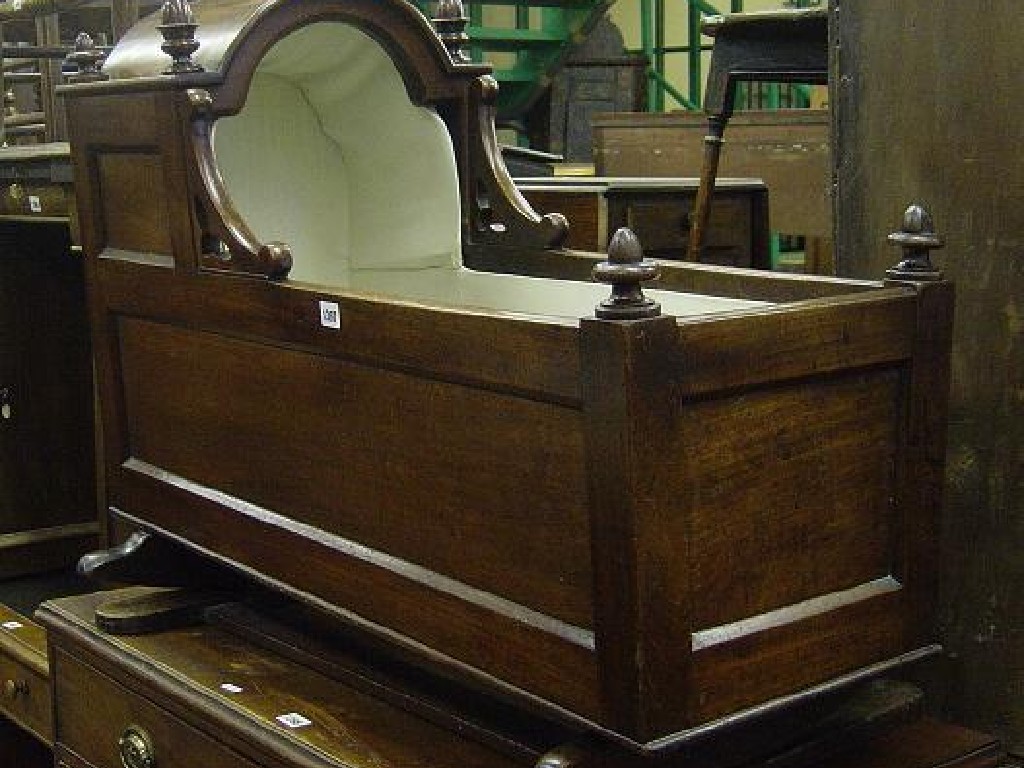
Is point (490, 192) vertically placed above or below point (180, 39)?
below

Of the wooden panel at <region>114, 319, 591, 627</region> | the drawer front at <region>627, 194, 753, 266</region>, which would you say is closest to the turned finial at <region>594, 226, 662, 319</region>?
the wooden panel at <region>114, 319, 591, 627</region>

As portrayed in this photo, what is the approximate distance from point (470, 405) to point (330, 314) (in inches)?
9.7

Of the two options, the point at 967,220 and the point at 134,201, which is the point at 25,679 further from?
the point at 967,220

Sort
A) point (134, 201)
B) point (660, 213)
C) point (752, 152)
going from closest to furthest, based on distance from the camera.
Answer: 1. point (134, 201)
2. point (660, 213)
3. point (752, 152)

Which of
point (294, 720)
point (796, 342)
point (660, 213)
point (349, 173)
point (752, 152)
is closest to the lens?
point (796, 342)

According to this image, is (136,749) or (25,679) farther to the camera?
(25,679)

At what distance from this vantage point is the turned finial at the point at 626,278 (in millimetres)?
1350

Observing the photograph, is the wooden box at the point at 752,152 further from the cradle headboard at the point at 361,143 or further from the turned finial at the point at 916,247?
the turned finial at the point at 916,247

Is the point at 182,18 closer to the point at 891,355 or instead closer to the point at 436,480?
the point at 436,480

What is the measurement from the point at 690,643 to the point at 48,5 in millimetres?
2479

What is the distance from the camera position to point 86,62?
7.93 ft

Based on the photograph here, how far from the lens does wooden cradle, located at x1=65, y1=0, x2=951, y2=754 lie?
143 cm

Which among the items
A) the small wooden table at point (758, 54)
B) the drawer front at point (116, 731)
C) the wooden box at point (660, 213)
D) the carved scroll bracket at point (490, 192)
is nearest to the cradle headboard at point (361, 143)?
the carved scroll bracket at point (490, 192)

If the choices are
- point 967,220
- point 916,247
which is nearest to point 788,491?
point 916,247
